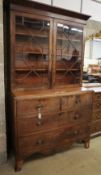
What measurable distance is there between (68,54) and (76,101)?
78cm

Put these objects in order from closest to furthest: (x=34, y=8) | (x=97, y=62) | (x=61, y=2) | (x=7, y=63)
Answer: (x=34, y=8) < (x=7, y=63) < (x=61, y=2) < (x=97, y=62)

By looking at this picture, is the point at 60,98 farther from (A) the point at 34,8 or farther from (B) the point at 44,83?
(A) the point at 34,8

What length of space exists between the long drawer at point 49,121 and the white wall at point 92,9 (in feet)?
6.23

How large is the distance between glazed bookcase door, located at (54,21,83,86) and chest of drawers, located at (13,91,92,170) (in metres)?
0.41

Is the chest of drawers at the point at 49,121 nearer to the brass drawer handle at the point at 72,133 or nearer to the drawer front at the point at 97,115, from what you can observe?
the brass drawer handle at the point at 72,133

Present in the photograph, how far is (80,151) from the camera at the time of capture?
2.43m

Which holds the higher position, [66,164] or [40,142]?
[40,142]

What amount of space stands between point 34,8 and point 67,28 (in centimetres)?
60

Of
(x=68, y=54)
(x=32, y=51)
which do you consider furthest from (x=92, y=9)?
(x=32, y=51)

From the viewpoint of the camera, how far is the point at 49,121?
2.08m

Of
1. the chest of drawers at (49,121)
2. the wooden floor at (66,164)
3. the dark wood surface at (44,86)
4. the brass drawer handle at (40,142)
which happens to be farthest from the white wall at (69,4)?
the wooden floor at (66,164)

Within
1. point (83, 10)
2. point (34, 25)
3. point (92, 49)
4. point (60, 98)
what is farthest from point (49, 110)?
point (83, 10)

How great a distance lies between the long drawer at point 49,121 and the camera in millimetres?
1927

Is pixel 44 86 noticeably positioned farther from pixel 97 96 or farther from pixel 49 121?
pixel 97 96
